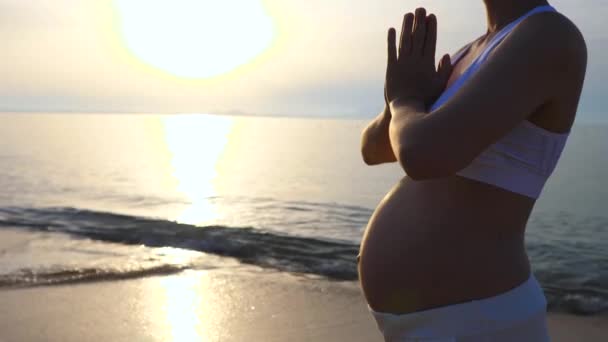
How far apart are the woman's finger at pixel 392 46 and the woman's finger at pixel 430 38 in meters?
0.08

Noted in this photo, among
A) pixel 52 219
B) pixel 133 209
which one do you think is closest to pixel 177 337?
pixel 52 219

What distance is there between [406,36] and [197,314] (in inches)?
183

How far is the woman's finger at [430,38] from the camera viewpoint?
177 centimetres

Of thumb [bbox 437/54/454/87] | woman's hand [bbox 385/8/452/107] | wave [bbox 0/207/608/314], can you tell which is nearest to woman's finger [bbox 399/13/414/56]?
woman's hand [bbox 385/8/452/107]

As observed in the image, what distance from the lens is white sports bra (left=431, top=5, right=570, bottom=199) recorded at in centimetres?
158

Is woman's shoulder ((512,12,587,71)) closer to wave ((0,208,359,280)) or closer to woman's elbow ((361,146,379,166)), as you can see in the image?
woman's elbow ((361,146,379,166))

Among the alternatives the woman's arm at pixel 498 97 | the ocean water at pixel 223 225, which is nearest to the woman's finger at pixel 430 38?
the woman's arm at pixel 498 97

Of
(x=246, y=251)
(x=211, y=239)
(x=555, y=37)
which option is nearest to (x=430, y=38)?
(x=555, y=37)

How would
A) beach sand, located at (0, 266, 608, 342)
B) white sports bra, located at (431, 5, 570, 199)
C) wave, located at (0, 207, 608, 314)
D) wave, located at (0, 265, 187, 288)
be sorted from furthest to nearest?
1. wave, located at (0, 207, 608, 314)
2. wave, located at (0, 265, 187, 288)
3. beach sand, located at (0, 266, 608, 342)
4. white sports bra, located at (431, 5, 570, 199)

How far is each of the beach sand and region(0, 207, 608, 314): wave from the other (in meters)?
0.51

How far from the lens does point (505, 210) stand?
1678 millimetres

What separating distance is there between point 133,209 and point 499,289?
44.0 feet

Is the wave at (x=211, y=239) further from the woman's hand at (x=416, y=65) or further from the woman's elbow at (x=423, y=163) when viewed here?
the woman's elbow at (x=423, y=163)

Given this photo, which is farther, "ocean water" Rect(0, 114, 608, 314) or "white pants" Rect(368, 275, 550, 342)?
"ocean water" Rect(0, 114, 608, 314)
